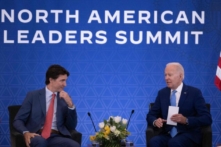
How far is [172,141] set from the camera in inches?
242

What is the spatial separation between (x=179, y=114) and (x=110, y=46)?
1857mm

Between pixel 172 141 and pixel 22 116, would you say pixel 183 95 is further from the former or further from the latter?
pixel 22 116

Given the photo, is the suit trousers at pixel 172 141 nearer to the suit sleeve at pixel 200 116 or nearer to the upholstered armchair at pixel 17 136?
the suit sleeve at pixel 200 116

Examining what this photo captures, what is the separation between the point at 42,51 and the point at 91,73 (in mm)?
770

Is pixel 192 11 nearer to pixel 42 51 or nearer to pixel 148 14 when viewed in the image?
pixel 148 14

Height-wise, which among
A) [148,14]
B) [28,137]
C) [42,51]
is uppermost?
[148,14]

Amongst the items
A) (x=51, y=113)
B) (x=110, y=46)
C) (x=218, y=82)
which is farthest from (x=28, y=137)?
(x=218, y=82)

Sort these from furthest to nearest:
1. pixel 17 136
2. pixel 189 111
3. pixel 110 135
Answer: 1. pixel 189 111
2. pixel 17 136
3. pixel 110 135

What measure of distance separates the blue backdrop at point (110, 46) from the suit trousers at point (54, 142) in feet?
5.44

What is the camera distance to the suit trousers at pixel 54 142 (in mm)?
5875

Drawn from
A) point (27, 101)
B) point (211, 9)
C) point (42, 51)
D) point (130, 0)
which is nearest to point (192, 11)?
point (211, 9)

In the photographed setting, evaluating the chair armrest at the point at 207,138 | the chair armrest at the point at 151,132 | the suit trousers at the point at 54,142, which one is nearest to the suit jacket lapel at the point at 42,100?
the suit trousers at the point at 54,142

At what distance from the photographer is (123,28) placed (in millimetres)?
7625

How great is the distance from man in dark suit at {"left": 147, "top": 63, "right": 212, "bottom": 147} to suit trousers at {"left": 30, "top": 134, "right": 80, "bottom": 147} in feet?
3.07
